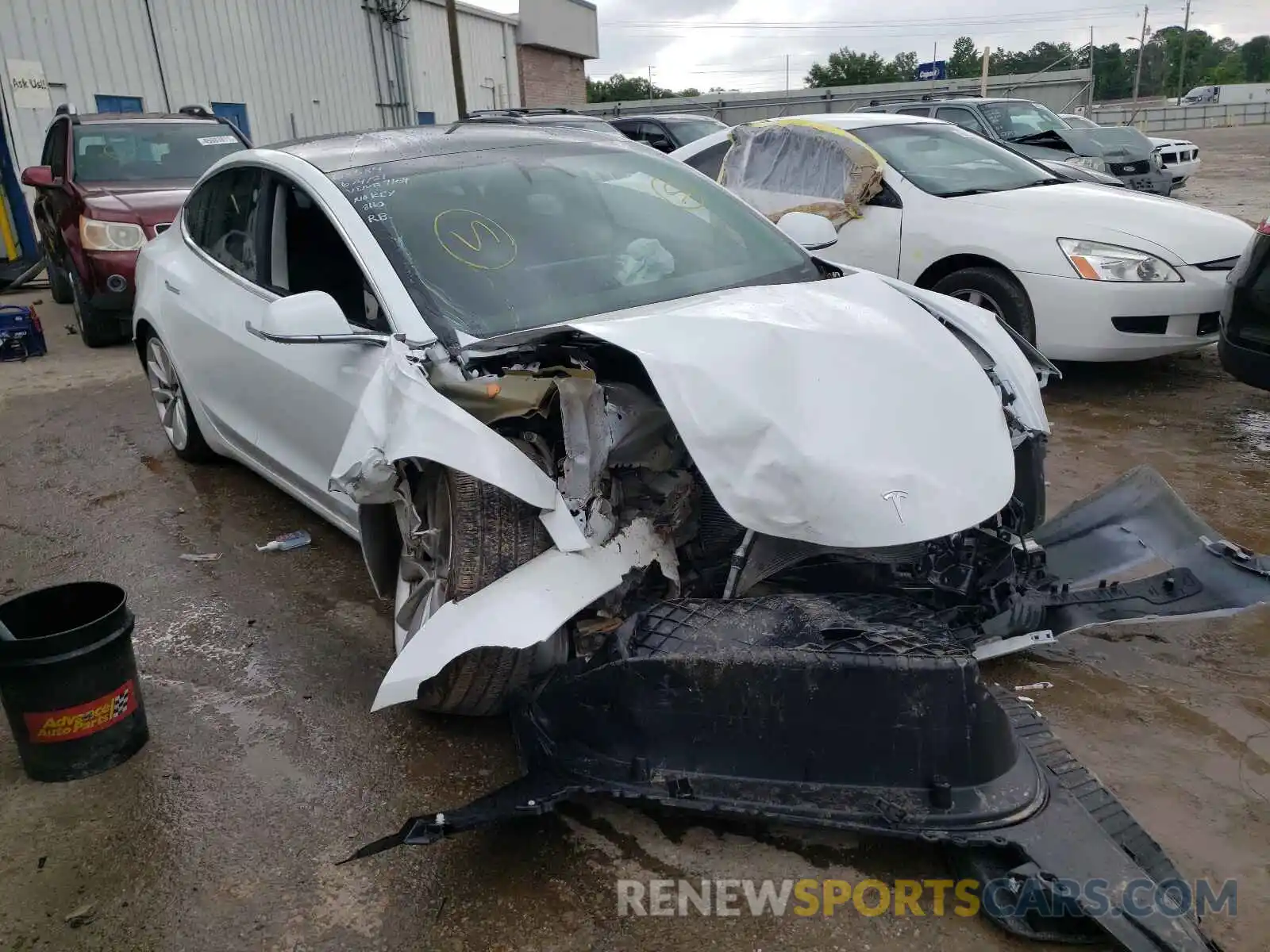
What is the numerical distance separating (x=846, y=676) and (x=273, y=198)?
279 cm

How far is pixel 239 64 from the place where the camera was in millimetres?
14750

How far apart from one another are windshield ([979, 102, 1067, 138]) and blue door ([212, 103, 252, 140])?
10.6m

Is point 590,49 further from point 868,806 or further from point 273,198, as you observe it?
point 868,806

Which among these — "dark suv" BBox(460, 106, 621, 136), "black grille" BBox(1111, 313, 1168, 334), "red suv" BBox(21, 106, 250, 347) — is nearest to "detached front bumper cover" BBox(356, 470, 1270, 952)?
"dark suv" BBox(460, 106, 621, 136)

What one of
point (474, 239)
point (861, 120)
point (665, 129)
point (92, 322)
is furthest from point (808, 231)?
point (665, 129)

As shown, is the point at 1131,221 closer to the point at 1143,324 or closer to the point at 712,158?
the point at 1143,324

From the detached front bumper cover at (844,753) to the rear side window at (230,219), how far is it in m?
2.38

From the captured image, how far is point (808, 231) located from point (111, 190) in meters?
6.67

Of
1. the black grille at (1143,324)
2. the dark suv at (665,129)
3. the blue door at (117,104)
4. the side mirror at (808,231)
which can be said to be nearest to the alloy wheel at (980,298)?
the black grille at (1143,324)

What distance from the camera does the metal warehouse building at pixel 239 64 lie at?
12.0 m

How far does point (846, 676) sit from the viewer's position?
2027 millimetres

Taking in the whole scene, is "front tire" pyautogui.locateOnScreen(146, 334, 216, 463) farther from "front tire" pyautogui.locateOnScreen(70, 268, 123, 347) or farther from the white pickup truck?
the white pickup truck

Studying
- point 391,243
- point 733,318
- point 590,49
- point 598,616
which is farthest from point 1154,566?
point 590,49

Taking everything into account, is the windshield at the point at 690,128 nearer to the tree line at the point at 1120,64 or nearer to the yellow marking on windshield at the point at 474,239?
the yellow marking on windshield at the point at 474,239
